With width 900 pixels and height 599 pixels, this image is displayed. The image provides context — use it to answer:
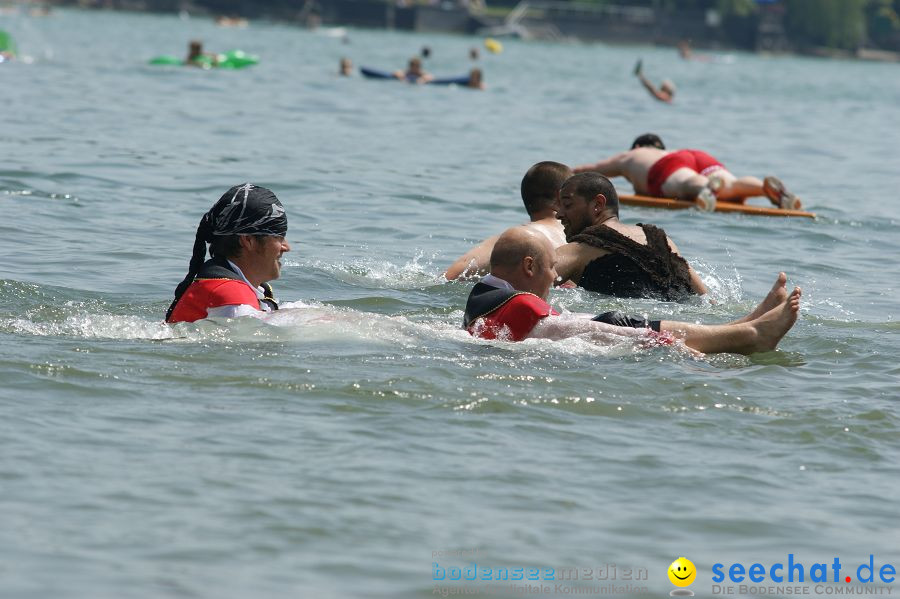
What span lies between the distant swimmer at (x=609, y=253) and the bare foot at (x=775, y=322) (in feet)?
7.66

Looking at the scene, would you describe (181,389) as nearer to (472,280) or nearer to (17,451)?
(17,451)

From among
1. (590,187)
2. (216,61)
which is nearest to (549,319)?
(590,187)

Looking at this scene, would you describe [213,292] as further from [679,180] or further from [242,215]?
[679,180]

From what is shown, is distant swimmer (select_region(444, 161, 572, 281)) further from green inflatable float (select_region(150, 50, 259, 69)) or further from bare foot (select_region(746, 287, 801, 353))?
green inflatable float (select_region(150, 50, 259, 69))

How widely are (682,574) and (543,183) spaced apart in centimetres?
614

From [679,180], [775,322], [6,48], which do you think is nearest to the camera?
[775,322]

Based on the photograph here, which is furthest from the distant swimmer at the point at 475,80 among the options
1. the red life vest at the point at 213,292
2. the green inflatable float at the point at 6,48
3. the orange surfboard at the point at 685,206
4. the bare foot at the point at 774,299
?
the red life vest at the point at 213,292

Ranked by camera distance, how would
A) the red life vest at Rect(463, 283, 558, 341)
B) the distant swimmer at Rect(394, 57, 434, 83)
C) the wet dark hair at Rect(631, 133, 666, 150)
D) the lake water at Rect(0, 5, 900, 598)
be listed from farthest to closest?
the distant swimmer at Rect(394, 57, 434, 83), the wet dark hair at Rect(631, 133, 666, 150), the red life vest at Rect(463, 283, 558, 341), the lake water at Rect(0, 5, 900, 598)

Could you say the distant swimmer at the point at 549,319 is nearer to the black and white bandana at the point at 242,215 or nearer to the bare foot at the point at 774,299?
the bare foot at the point at 774,299

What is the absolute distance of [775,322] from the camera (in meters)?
8.52

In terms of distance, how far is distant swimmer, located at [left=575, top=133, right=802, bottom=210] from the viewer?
16.9 m

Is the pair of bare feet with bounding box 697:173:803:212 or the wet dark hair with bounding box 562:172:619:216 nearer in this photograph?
the wet dark hair with bounding box 562:172:619:216

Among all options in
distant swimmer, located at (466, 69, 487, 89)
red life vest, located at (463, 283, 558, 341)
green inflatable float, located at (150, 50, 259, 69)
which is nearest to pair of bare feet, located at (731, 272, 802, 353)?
red life vest, located at (463, 283, 558, 341)

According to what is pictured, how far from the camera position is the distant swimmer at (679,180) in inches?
664
